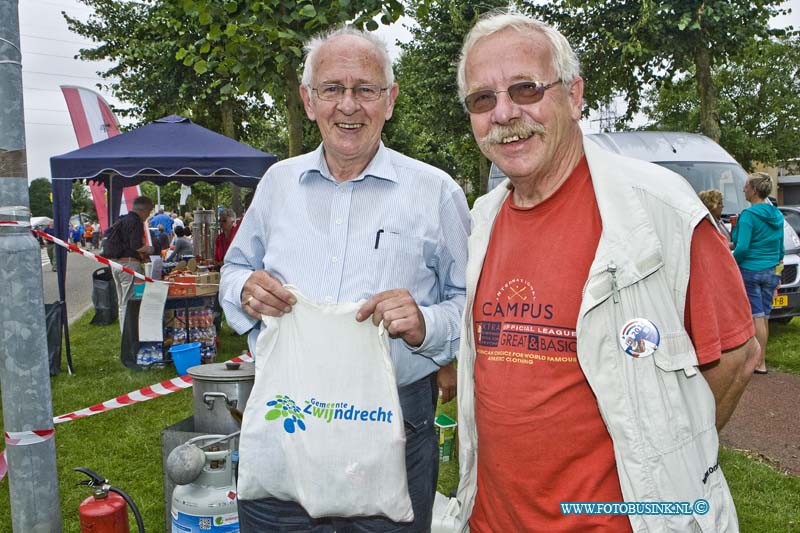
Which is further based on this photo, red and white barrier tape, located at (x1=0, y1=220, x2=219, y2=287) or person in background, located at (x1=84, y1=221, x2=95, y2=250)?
person in background, located at (x1=84, y1=221, x2=95, y2=250)

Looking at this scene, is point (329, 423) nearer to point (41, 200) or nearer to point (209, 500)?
point (209, 500)

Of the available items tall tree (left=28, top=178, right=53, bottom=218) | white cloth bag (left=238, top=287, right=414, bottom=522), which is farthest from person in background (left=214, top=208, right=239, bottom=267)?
tall tree (left=28, top=178, right=53, bottom=218)

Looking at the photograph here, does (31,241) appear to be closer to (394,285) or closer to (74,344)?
(394,285)

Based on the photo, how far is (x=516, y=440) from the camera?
1.79m

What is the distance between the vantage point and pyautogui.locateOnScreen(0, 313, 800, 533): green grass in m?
4.15

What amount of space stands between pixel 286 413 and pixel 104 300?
11114 mm

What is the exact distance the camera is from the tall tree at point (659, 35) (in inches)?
560

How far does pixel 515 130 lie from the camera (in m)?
1.89

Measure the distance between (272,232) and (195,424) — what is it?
1584 millimetres

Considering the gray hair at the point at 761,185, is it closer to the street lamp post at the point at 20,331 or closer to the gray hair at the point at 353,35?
the gray hair at the point at 353,35

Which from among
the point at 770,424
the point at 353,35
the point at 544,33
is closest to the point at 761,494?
the point at 770,424

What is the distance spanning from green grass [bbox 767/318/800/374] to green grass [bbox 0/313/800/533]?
12mm

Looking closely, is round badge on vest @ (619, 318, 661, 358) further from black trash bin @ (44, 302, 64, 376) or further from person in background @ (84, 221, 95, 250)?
person in background @ (84, 221, 95, 250)

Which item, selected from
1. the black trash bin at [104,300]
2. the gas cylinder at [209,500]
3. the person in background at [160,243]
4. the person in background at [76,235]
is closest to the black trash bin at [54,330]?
the black trash bin at [104,300]
